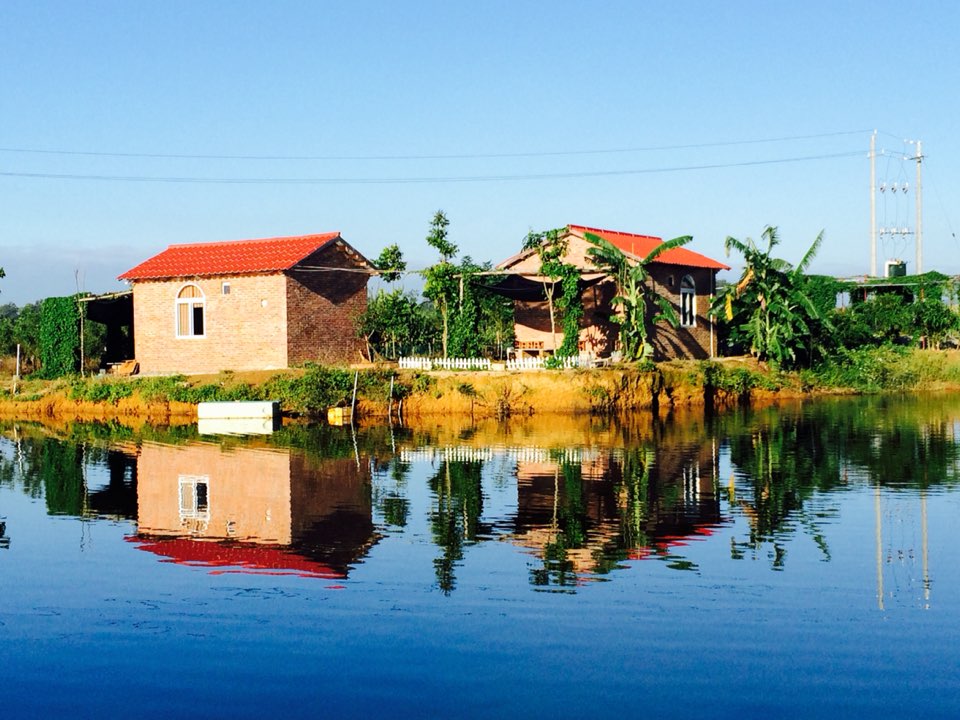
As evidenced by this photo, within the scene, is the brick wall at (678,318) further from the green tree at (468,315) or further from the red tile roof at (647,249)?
the green tree at (468,315)

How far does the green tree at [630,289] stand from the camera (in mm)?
41125

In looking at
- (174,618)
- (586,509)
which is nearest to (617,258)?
(586,509)

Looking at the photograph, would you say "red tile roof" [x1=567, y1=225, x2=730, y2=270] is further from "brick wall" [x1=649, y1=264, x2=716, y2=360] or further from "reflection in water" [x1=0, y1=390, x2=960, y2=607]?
"reflection in water" [x1=0, y1=390, x2=960, y2=607]

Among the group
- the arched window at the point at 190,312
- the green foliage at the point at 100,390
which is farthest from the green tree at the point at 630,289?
the green foliage at the point at 100,390

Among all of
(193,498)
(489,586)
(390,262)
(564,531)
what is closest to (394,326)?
(390,262)

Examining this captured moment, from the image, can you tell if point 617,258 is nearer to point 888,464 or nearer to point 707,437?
point 707,437

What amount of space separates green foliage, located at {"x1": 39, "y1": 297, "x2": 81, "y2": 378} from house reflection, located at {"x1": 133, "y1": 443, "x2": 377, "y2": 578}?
18242 millimetres

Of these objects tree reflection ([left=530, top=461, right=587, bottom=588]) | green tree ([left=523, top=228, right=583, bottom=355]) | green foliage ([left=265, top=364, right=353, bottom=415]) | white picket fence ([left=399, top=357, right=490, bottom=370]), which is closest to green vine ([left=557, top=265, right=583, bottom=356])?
green tree ([left=523, top=228, right=583, bottom=355])

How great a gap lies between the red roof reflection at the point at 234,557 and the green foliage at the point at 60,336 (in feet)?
98.4

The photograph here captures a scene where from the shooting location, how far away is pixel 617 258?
4122 centimetres

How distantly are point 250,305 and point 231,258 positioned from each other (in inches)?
115

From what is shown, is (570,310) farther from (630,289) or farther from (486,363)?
(486,363)

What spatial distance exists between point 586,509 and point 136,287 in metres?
29.9

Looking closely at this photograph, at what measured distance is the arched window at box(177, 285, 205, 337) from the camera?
43.5m
